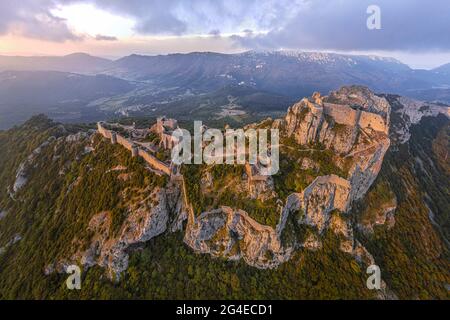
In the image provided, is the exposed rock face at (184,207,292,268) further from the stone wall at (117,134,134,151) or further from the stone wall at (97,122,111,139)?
the stone wall at (97,122,111,139)

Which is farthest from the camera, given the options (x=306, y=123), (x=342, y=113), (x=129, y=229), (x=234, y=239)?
(x=342, y=113)

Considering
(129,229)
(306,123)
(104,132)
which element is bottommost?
(129,229)

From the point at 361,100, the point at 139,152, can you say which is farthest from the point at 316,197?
the point at 361,100

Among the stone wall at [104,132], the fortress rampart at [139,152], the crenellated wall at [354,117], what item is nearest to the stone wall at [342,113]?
the crenellated wall at [354,117]

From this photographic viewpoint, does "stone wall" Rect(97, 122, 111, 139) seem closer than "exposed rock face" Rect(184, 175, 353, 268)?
No

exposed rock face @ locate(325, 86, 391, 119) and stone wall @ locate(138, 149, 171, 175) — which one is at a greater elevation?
exposed rock face @ locate(325, 86, 391, 119)

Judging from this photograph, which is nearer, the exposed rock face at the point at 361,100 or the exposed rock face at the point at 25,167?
the exposed rock face at the point at 25,167

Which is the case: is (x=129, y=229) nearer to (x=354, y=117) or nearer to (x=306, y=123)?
(x=306, y=123)

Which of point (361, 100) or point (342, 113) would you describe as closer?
point (342, 113)

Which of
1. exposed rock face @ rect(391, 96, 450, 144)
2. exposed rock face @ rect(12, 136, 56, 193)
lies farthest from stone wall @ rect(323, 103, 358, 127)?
exposed rock face @ rect(12, 136, 56, 193)

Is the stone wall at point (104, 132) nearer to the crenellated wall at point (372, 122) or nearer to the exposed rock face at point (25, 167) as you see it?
the exposed rock face at point (25, 167)

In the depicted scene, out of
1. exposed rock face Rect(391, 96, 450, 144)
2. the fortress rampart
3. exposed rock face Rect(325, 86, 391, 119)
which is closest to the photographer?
the fortress rampart

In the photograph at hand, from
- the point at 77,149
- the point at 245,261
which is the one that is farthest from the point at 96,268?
the point at 77,149
